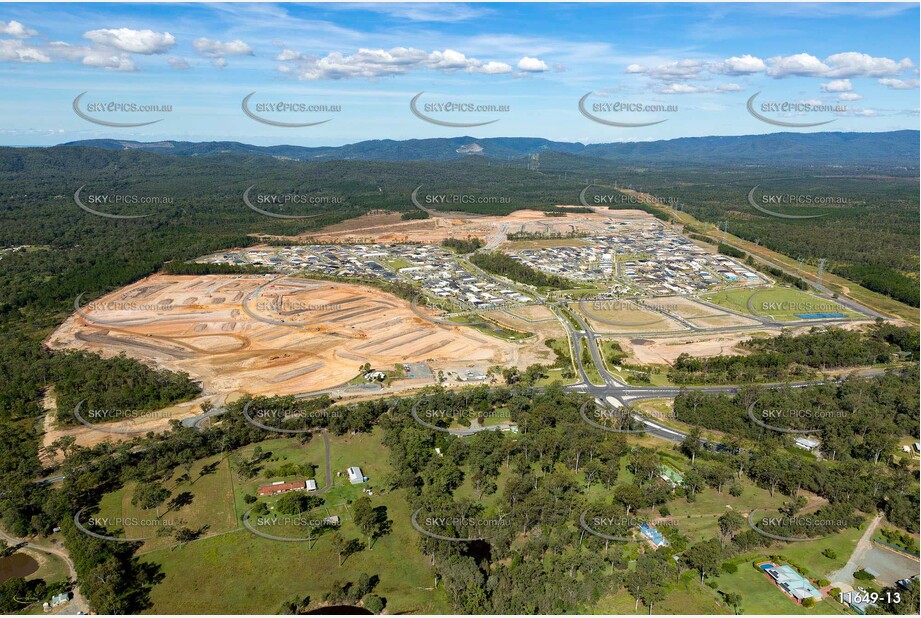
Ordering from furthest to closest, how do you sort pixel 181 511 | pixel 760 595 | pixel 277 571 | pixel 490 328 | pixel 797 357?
pixel 490 328 → pixel 797 357 → pixel 181 511 → pixel 277 571 → pixel 760 595

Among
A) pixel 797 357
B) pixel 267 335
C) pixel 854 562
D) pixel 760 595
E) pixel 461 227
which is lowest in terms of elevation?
pixel 760 595

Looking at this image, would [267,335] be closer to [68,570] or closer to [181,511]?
[181,511]

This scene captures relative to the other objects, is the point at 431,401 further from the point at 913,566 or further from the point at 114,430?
the point at 913,566

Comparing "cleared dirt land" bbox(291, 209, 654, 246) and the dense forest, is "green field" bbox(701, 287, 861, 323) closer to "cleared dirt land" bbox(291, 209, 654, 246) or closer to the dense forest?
the dense forest

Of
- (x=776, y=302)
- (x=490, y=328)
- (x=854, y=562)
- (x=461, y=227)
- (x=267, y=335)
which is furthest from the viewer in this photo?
(x=461, y=227)

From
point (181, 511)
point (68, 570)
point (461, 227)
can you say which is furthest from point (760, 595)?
point (461, 227)

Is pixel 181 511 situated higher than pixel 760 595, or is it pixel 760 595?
pixel 760 595

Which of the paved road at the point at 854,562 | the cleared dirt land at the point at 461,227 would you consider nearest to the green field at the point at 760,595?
the paved road at the point at 854,562
